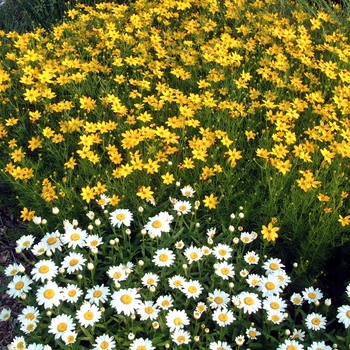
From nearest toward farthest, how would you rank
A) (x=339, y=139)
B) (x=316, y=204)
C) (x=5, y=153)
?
(x=316, y=204)
(x=339, y=139)
(x=5, y=153)

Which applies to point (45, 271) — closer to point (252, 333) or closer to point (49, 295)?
point (49, 295)

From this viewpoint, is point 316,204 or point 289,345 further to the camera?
point 316,204

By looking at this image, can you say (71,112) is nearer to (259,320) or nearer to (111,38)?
(111,38)

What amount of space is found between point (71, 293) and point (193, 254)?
29.6 inches

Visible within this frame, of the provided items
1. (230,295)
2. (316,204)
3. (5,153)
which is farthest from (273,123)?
(5,153)

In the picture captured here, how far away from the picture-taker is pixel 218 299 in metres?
2.88

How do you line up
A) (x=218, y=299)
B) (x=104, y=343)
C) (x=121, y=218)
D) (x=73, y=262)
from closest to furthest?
(x=104, y=343)
(x=218, y=299)
(x=73, y=262)
(x=121, y=218)

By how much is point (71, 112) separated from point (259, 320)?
2.32m

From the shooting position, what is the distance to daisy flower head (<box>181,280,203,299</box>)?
288 centimetres

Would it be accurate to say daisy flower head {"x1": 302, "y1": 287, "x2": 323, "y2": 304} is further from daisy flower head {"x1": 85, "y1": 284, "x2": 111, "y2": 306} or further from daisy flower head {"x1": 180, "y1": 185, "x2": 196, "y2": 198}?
daisy flower head {"x1": 85, "y1": 284, "x2": 111, "y2": 306}

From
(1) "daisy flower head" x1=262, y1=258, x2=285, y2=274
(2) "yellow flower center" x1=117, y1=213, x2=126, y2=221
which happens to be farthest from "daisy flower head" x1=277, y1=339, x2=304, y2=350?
(2) "yellow flower center" x1=117, y1=213, x2=126, y2=221

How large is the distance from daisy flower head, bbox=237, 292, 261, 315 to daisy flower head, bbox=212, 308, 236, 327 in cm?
7

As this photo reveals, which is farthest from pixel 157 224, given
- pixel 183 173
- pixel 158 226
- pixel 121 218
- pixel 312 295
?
pixel 312 295

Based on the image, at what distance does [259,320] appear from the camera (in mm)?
3025
